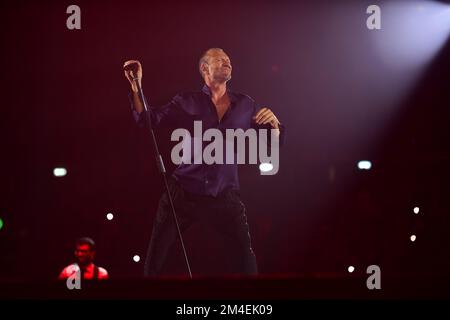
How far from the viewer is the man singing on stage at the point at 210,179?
3.98 metres

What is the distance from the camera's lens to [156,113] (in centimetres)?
419

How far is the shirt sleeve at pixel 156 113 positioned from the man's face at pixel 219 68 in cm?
32

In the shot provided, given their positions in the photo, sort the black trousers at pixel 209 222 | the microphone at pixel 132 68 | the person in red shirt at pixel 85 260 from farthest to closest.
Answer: the person in red shirt at pixel 85 260 → the microphone at pixel 132 68 → the black trousers at pixel 209 222

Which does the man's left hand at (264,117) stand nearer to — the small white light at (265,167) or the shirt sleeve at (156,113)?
the shirt sleeve at (156,113)

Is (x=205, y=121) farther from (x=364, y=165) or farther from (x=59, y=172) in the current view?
(x=364, y=165)

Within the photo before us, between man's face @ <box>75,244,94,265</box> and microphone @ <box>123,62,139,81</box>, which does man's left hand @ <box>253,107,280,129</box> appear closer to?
microphone @ <box>123,62,139,81</box>

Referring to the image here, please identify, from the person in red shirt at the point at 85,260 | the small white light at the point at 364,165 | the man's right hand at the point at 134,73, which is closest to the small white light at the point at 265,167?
the small white light at the point at 364,165

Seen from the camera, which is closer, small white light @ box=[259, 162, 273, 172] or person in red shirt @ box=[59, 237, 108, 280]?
person in red shirt @ box=[59, 237, 108, 280]

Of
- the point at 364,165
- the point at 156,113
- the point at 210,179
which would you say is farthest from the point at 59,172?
the point at 364,165

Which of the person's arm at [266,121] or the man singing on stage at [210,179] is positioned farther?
the person's arm at [266,121]

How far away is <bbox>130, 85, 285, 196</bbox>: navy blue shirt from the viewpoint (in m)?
4.08

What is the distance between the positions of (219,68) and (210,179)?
35.5 inches

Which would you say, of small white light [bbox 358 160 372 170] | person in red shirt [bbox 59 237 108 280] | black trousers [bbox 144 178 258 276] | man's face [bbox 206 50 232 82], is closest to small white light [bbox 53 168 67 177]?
person in red shirt [bbox 59 237 108 280]
